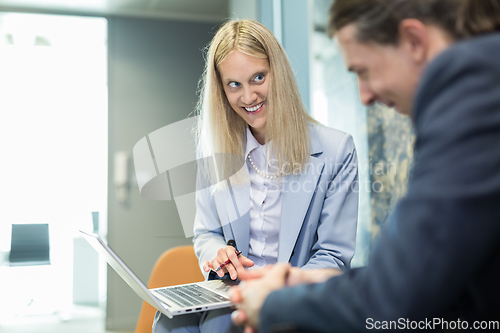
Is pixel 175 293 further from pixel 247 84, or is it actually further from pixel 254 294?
pixel 247 84

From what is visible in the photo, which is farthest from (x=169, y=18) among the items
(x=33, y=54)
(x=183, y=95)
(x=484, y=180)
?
(x=484, y=180)

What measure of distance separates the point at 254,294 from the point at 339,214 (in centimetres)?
75

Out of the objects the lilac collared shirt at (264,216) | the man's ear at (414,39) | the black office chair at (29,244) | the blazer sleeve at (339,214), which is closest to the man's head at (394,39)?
the man's ear at (414,39)

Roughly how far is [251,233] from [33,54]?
2.83 meters

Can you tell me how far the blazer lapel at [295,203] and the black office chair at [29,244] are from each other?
2.59 metres

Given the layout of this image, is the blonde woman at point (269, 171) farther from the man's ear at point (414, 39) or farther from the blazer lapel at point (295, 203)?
the man's ear at point (414, 39)

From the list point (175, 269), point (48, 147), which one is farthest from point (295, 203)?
point (48, 147)

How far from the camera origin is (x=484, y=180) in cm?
40

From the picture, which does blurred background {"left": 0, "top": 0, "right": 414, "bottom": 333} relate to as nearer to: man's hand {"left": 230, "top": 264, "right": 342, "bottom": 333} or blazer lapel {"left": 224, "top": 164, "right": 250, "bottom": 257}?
blazer lapel {"left": 224, "top": 164, "right": 250, "bottom": 257}

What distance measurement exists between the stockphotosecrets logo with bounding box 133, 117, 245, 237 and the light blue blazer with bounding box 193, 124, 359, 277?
69.7 inches

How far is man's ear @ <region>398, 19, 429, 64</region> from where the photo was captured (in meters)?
0.53

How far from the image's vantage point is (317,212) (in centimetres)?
128

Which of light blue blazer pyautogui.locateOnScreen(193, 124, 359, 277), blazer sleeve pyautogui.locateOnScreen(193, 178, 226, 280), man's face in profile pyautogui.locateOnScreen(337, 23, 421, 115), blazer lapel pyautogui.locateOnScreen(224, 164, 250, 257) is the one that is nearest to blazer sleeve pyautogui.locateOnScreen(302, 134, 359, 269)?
light blue blazer pyautogui.locateOnScreen(193, 124, 359, 277)

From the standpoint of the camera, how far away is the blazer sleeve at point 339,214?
1198mm
